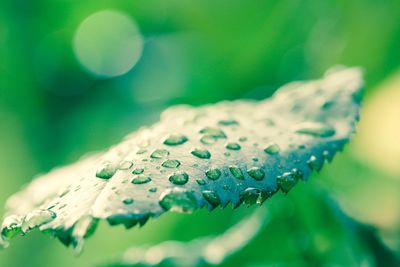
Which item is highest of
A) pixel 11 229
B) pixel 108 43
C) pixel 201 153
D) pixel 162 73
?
pixel 108 43

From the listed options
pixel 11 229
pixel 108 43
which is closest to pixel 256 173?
pixel 11 229

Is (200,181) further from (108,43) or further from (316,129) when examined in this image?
(108,43)

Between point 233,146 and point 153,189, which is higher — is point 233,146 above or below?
above

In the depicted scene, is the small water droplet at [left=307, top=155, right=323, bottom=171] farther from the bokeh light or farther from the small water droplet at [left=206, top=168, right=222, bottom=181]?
the bokeh light

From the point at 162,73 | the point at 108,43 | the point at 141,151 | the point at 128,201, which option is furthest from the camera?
the point at 108,43

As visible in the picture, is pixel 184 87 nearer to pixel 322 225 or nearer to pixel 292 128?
pixel 322 225

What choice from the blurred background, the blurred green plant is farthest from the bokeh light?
the blurred green plant

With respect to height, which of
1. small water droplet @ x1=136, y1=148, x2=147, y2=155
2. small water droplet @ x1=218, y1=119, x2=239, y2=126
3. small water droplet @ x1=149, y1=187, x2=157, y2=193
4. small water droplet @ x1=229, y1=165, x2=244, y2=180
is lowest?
small water droplet @ x1=149, y1=187, x2=157, y2=193
